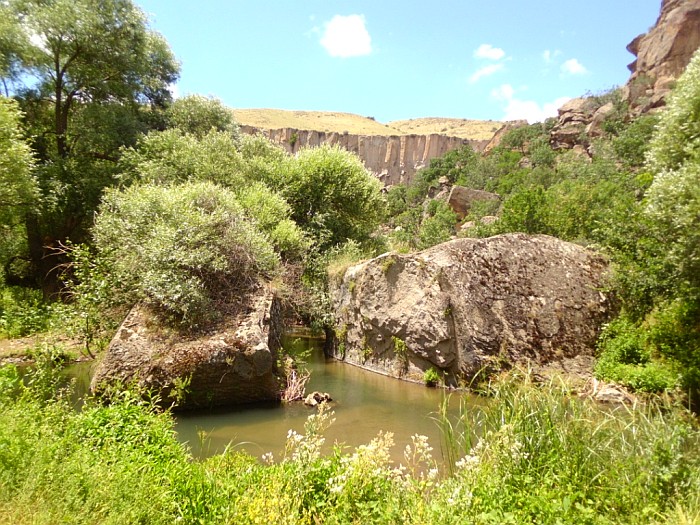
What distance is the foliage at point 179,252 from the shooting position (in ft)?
29.6

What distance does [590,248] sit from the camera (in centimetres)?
1220

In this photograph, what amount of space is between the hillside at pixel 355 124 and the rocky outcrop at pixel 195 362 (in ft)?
295

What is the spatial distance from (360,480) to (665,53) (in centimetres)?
5620

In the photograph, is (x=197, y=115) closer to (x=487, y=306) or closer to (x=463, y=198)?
(x=487, y=306)

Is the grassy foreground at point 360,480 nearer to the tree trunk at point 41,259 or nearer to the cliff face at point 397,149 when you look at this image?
the tree trunk at point 41,259

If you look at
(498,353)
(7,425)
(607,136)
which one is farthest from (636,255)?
(607,136)

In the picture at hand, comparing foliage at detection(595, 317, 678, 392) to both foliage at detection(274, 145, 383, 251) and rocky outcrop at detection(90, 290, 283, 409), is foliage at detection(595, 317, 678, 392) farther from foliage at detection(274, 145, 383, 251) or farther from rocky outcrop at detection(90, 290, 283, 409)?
foliage at detection(274, 145, 383, 251)

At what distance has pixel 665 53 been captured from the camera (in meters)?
43.4

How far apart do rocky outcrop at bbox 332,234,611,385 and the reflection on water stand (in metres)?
1.10

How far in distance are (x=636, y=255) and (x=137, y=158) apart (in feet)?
57.6

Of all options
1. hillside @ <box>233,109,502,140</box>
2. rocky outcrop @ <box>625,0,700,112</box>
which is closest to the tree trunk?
rocky outcrop @ <box>625,0,700,112</box>

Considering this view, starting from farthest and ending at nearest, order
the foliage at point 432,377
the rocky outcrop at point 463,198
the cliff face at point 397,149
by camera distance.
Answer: the cliff face at point 397,149
the rocky outcrop at point 463,198
the foliage at point 432,377

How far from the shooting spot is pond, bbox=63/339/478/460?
6.77 metres

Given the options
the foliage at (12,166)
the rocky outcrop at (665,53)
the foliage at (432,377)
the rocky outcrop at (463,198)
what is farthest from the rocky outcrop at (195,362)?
the rocky outcrop at (665,53)
